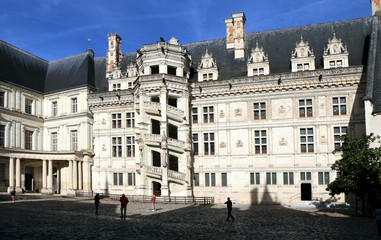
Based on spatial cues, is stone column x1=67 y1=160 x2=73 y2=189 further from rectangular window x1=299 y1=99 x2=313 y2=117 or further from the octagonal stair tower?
rectangular window x1=299 y1=99 x2=313 y2=117

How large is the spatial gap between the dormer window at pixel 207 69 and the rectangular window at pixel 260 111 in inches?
206

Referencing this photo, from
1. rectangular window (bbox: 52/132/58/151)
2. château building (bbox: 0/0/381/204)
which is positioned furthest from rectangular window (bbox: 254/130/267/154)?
rectangular window (bbox: 52/132/58/151)

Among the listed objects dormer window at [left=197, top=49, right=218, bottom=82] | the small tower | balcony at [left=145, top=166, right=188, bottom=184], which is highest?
the small tower

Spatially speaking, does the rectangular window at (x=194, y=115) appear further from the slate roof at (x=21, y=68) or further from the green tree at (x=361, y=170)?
the slate roof at (x=21, y=68)

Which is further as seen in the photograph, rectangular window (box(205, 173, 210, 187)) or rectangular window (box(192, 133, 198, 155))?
rectangular window (box(192, 133, 198, 155))

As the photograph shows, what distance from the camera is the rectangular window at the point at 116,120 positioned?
43688mm

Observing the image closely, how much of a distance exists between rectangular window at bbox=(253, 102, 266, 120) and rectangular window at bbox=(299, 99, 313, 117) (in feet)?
10.8

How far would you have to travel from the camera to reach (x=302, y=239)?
A: 16359 mm

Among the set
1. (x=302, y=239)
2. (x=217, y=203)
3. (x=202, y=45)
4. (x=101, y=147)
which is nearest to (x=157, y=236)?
(x=302, y=239)

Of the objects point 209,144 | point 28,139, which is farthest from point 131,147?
point 28,139

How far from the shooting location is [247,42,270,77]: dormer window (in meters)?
39.7

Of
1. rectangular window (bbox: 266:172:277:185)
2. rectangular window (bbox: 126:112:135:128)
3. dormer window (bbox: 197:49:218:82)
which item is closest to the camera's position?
rectangular window (bbox: 266:172:277:185)

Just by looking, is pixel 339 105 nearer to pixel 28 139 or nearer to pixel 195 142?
pixel 195 142

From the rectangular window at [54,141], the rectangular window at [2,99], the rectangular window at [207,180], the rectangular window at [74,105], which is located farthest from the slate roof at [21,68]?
the rectangular window at [207,180]
